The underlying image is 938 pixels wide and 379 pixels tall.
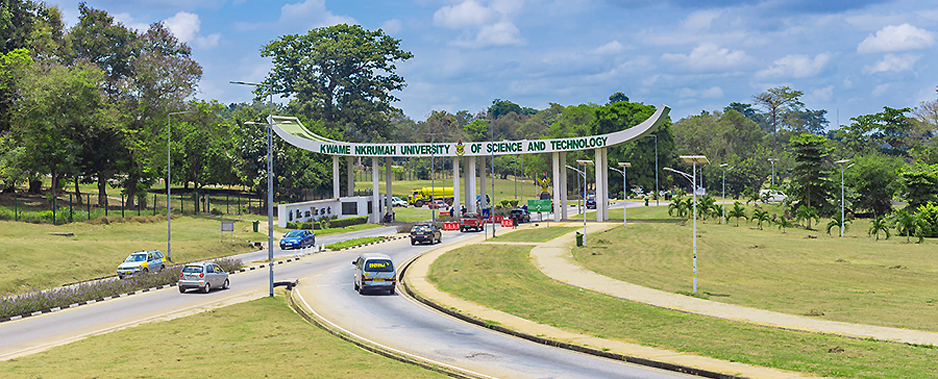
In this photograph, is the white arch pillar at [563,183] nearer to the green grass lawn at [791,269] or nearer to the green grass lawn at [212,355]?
the green grass lawn at [791,269]

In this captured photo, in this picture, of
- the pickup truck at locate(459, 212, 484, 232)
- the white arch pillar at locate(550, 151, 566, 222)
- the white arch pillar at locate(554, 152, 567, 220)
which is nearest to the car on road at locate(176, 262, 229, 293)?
the pickup truck at locate(459, 212, 484, 232)

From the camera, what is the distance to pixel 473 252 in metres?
52.4

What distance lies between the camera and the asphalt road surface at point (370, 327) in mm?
19938

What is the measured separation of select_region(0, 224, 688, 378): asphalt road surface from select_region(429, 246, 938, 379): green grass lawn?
2791mm

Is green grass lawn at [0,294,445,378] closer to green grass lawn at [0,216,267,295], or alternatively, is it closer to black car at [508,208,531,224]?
green grass lawn at [0,216,267,295]

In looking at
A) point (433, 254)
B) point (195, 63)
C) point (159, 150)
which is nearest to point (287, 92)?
point (195, 63)

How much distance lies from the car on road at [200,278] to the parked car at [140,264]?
6074 millimetres

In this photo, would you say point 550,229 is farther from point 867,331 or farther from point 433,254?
point 867,331

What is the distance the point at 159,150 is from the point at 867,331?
7350 centimetres

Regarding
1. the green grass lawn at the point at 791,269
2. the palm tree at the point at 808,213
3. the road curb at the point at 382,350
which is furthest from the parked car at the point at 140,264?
the palm tree at the point at 808,213

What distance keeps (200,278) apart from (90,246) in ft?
52.2

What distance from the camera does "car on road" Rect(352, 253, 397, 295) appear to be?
3497 cm

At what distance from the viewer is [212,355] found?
19.8m

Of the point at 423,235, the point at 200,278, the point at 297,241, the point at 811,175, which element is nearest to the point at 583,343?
the point at 200,278
